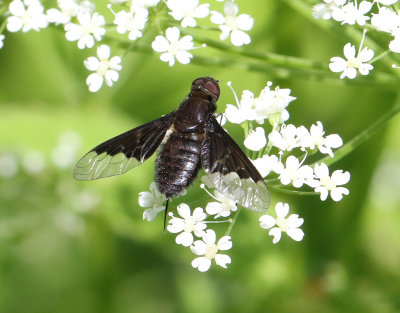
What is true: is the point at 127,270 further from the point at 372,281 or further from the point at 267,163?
the point at 267,163

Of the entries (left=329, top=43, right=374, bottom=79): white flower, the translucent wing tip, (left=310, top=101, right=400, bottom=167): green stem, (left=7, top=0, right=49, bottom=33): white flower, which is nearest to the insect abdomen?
the translucent wing tip

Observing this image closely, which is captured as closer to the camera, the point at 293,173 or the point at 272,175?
the point at 293,173

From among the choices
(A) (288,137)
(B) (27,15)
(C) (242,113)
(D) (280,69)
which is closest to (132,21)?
(B) (27,15)

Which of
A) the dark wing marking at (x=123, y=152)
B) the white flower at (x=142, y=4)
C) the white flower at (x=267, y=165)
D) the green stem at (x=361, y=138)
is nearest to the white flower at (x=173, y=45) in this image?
the white flower at (x=142, y=4)

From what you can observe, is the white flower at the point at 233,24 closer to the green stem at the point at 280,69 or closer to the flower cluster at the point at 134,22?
the flower cluster at the point at 134,22

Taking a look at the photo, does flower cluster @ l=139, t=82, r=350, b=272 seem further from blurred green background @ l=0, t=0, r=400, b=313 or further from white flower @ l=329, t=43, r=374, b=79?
blurred green background @ l=0, t=0, r=400, b=313

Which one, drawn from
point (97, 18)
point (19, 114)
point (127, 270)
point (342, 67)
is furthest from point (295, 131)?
point (19, 114)

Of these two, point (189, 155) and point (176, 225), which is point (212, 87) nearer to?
point (189, 155)
